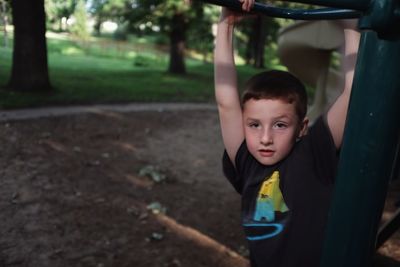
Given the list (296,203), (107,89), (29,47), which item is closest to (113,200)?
(296,203)

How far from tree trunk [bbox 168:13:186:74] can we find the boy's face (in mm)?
14707

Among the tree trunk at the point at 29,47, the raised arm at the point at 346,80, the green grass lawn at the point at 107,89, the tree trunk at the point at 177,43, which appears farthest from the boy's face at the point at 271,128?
the tree trunk at the point at 177,43

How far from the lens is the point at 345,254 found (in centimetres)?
86

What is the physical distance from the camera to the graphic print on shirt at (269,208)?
4.17 feet

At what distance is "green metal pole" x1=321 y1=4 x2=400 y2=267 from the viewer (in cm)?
77

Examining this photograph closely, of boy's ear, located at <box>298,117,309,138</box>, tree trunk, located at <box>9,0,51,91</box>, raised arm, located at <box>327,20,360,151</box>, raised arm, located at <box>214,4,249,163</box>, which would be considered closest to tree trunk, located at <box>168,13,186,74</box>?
tree trunk, located at <box>9,0,51,91</box>

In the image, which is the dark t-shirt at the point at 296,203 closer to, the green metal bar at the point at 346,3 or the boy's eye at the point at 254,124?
the boy's eye at the point at 254,124

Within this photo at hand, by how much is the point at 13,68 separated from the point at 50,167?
5169 millimetres

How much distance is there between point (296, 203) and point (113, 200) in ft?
11.3

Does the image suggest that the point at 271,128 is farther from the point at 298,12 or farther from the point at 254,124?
the point at 298,12

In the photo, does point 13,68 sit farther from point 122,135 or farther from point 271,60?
point 271,60

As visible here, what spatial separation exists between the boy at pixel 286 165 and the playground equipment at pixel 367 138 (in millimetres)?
365

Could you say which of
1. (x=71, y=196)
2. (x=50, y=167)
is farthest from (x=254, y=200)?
(x=50, y=167)

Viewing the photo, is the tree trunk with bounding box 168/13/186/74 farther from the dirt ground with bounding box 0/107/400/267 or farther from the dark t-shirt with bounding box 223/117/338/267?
the dark t-shirt with bounding box 223/117/338/267
